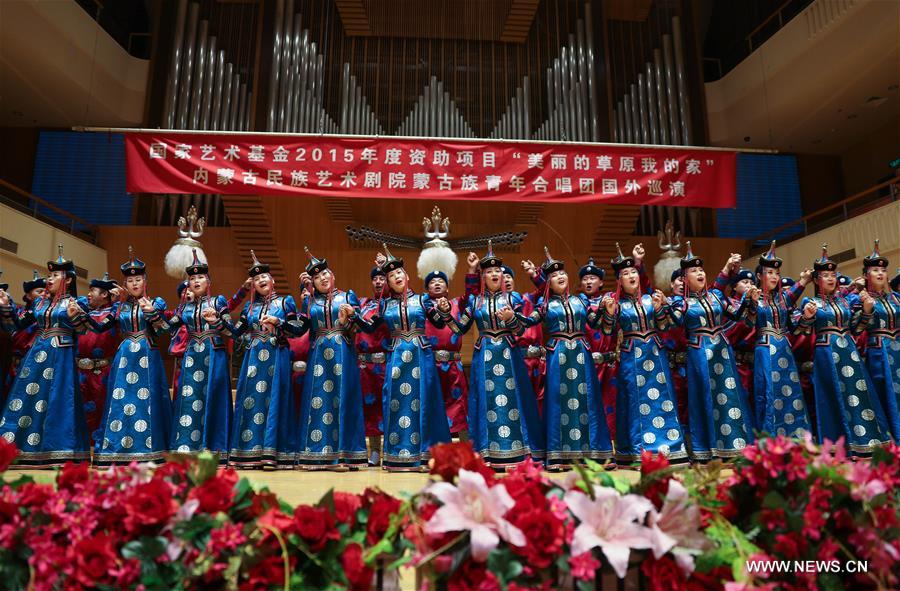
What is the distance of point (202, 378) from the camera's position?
12.9 ft

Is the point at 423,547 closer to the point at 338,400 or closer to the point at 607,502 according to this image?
the point at 607,502

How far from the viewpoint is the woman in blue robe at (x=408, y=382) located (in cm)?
371

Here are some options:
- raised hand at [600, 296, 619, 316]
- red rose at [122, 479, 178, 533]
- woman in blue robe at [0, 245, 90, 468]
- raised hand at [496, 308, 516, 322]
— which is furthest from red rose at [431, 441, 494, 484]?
woman in blue robe at [0, 245, 90, 468]

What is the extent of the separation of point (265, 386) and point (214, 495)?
2.77 meters

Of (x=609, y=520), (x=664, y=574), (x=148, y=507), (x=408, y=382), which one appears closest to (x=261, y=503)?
(x=148, y=507)

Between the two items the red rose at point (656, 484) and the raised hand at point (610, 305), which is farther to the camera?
the raised hand at point (610, 305)

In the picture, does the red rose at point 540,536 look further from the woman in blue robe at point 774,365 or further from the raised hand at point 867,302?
the raised hand at point 867,302

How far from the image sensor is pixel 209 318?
12.9 ft

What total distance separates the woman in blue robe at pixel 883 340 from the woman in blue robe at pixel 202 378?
4220mm

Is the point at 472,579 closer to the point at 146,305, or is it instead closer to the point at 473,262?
the point at 473,262

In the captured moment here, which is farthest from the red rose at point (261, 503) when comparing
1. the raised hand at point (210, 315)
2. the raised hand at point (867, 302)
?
the raised hand at point (867, 302)

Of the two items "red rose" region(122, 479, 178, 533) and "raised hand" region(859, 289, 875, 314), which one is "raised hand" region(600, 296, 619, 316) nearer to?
"raised hand" region(859, 289, 875, 314)

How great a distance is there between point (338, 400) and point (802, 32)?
6931 mm

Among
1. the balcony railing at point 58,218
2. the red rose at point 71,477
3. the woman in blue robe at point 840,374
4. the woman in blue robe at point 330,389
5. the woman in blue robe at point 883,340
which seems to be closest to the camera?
the red rose at point 71,477
